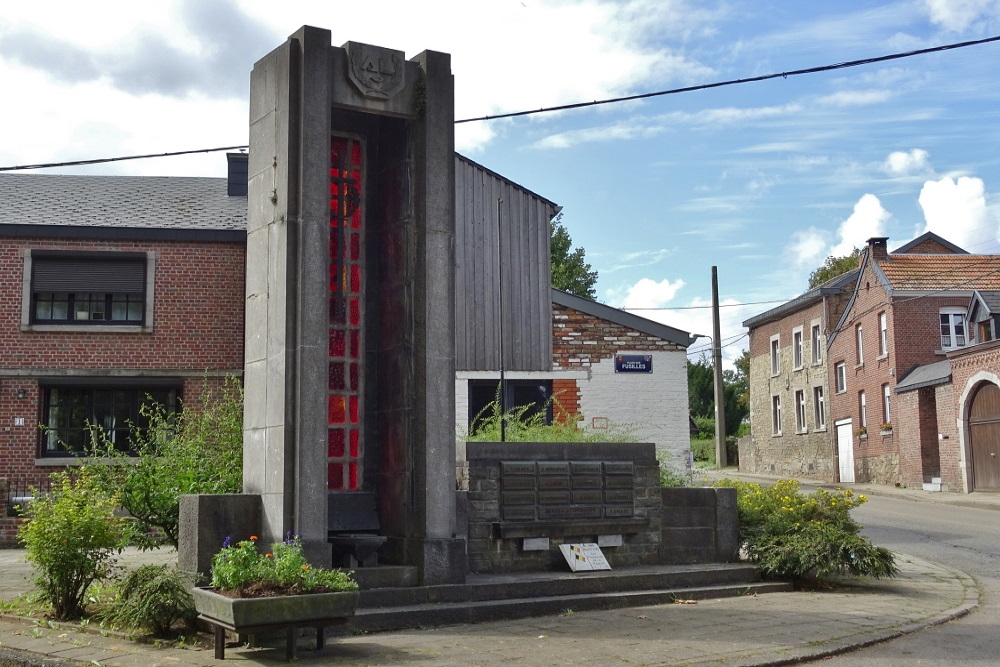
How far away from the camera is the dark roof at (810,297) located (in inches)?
1662

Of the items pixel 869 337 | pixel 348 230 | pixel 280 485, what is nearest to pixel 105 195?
pixel 348 230

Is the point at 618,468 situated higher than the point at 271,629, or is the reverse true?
the point at 618,468

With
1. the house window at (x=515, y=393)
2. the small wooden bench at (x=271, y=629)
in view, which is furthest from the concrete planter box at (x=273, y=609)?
the house window at (x=515, y=393)

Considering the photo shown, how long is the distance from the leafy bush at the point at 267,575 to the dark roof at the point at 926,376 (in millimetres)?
28370

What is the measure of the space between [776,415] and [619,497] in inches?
1542

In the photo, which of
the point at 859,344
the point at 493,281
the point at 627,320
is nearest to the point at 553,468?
the point at 493,281

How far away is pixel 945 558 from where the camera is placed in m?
14.8

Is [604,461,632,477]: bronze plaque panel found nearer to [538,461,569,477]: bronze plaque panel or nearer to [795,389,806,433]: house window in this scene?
[538,461,569,477]: bronze plaque panel

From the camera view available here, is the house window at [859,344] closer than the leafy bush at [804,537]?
No

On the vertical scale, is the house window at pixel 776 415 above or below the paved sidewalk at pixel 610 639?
above

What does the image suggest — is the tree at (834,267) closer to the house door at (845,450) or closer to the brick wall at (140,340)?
the house door at (845,450)

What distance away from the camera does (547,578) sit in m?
9.88

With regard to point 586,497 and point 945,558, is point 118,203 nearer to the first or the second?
point 586,497

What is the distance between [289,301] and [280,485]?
5.19 feet
